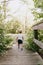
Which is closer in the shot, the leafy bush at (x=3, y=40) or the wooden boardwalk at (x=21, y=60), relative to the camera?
the wooden boardwalk at (x=21, y=60)

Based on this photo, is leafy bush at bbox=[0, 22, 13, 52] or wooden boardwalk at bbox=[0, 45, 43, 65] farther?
leafy bush at bbox=[0, 22, 13, 52]

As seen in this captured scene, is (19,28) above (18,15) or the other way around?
the other way around

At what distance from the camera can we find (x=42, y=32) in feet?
26.1

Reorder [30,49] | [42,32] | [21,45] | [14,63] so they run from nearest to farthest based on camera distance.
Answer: [14,63] → [42,32] → [30,49] → [21,45]

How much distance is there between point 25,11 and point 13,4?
1088mm

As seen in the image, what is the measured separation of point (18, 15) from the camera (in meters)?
14.8

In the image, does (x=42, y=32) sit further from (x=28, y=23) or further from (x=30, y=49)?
(x=28, y=23)

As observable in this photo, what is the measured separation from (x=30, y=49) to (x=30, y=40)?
1.60ft

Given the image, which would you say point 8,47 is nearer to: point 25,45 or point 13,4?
point 25,45

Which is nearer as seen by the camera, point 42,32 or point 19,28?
point 42,32

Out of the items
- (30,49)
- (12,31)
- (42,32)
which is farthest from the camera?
(12,31)

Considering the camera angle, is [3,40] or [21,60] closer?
[21,60]

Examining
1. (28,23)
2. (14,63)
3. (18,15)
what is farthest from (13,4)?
(14,63)

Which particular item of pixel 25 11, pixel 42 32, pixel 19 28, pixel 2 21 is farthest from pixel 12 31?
pixel 42 32
